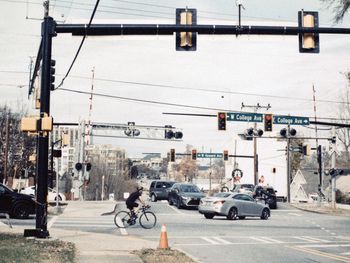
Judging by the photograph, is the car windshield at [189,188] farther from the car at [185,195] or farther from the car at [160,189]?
the car at [160,189]

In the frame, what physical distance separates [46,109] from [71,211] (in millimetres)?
14769

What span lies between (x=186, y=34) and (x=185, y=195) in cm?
2007

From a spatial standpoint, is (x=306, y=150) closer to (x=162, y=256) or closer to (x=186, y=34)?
(x=186, y=34)

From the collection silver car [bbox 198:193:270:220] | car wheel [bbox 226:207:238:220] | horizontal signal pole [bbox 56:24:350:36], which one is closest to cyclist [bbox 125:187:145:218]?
silver car [bbox 198:193:270:220]

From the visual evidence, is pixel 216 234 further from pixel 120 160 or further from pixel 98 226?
pixel 120 160

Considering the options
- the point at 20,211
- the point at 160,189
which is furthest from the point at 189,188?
the point at 20,211

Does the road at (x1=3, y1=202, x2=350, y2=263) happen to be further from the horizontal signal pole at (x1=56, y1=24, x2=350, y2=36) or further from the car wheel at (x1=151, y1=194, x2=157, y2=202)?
the car wheel at (x1=151, y1=194, x2=157, y2=202)

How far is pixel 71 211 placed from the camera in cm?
2847

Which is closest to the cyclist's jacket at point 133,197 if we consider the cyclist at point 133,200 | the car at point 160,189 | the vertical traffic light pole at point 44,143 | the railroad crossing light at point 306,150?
the cyclist at point 133,200

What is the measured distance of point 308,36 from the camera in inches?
577

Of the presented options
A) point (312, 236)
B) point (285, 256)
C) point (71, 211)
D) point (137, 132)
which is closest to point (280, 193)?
point (137, 132)

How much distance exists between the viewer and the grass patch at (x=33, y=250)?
10.8 m

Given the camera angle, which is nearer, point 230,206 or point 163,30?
point 163,30

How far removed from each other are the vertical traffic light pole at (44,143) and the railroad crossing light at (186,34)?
387cm
